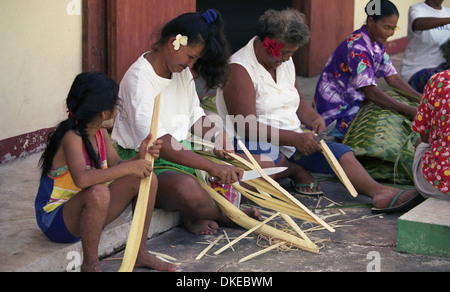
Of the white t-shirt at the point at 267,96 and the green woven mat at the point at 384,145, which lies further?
the green woven mat at the point at 384,145

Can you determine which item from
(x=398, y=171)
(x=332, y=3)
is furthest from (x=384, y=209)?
(x=332, y=3)

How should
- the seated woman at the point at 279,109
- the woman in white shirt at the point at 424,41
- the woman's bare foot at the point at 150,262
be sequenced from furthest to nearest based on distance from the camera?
1. the woman in white shirt at the point at 424,41
2. the seated woman at the point at 279,109
3. the woman's bare foot at the point at 150,262

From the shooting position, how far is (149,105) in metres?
3.33

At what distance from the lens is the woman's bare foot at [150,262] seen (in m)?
3.05

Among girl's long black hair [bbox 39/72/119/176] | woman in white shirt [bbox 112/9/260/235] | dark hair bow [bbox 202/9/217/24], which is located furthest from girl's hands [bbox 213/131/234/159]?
girl's long black hair [bbox 39/72/119/176]

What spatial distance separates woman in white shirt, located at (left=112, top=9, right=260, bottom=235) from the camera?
10.9 ft

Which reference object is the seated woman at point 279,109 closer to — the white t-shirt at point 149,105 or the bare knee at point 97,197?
the white t-shirt at point 149,105

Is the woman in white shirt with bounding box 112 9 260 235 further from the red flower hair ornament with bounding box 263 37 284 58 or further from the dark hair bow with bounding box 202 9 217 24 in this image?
the red flower hair ornament with bounding box 263 37 284 58

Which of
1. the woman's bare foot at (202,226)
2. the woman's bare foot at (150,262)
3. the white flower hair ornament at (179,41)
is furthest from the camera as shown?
the woman's bare foot at (202,226)

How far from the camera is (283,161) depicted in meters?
4.23

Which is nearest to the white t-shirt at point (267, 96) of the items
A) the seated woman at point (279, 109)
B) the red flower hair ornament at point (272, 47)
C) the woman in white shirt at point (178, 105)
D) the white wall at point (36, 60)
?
the seated woman at point (279, 109)

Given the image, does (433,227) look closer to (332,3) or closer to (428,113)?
(428,113)

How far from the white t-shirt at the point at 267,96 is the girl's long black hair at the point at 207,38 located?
549mm

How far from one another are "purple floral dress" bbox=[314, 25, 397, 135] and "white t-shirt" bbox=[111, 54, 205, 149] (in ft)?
4.58
